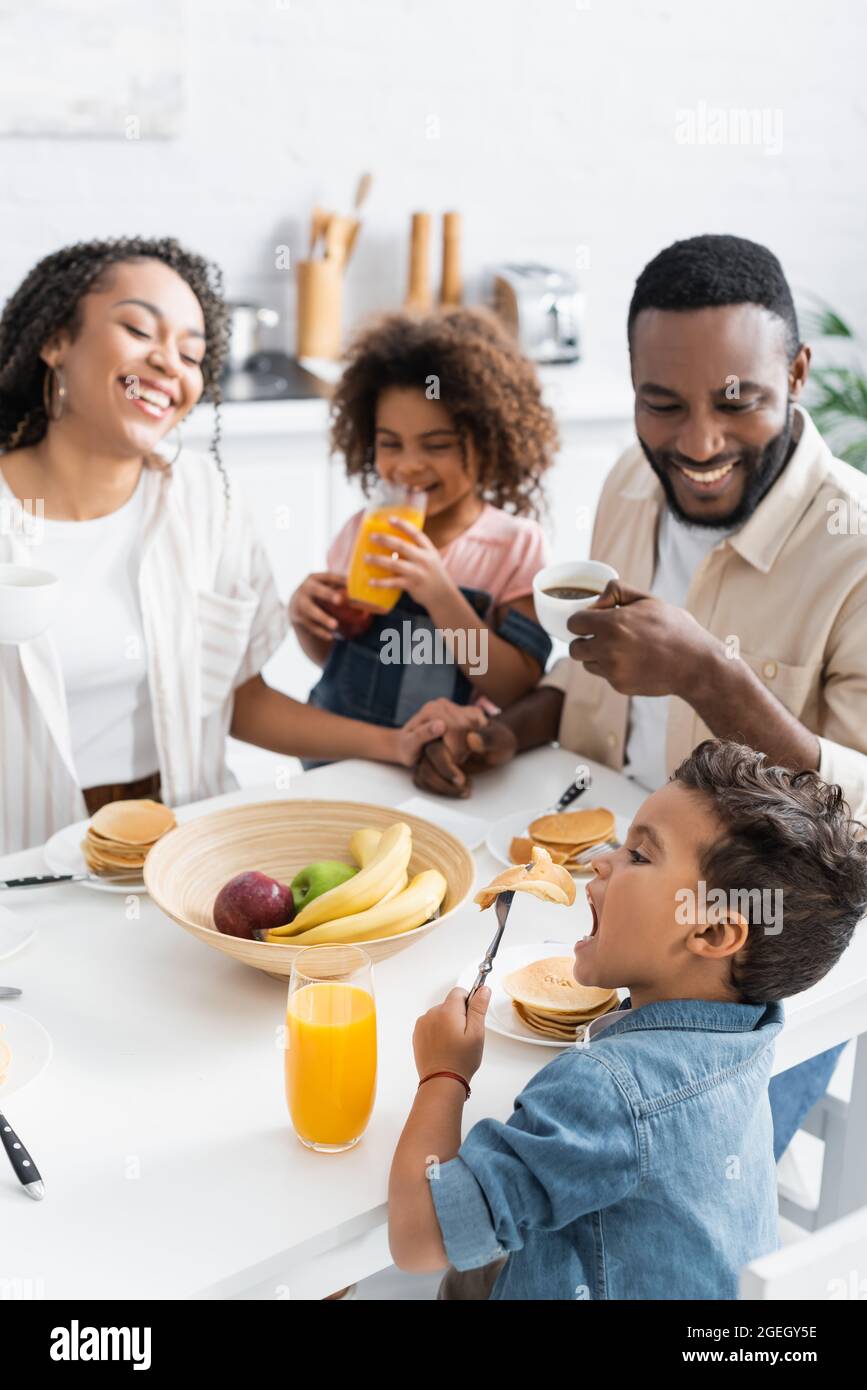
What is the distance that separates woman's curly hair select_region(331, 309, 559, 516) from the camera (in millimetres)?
2439

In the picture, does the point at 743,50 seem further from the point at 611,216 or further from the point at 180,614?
the point at 180,614

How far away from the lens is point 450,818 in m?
1.91

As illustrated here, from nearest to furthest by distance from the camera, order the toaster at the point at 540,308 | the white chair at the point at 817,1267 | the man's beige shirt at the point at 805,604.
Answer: the white chair at the point at 817,1267
the man's beige shirt at the point at 805,604
the toaster at the point at 540,308

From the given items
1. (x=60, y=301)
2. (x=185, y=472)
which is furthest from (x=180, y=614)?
(x=60, y=301)

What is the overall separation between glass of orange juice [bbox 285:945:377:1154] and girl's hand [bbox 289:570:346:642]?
1.12 m

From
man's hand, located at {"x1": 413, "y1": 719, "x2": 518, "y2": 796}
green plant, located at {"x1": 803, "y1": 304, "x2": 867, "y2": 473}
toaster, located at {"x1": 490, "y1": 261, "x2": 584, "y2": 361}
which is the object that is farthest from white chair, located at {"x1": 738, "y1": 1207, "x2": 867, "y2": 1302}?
green plant, located at {"x1": 803, "y1": 304, "x2": 867, "y2": 473}

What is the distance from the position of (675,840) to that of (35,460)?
49.6 inches

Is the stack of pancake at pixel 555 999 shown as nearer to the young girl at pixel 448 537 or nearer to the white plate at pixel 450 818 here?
the white plate at pixel 450 818

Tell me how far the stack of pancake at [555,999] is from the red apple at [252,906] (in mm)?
251

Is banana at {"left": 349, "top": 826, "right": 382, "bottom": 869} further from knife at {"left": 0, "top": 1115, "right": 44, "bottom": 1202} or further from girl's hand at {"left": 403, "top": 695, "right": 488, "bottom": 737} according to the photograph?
knife at {"left": 0, "top": 1115, "right": 44, "bottom": 1202}

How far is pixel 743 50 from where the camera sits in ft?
14.0

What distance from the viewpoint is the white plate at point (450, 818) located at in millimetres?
1847

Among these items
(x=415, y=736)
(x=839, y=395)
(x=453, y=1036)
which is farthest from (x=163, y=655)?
(x=839, y=395)

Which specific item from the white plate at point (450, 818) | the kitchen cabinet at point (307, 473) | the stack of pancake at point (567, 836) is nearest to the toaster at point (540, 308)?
the kitchen cabinet at point (307, 473)
